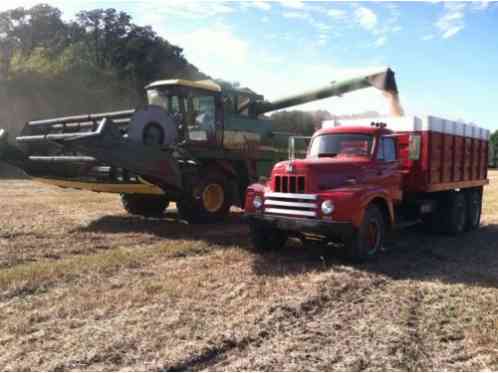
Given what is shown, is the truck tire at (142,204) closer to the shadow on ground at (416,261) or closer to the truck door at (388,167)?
the shadow on ground at (416,261)

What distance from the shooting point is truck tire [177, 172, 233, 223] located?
939 cm

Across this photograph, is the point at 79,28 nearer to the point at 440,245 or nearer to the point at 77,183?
the point at 77,183

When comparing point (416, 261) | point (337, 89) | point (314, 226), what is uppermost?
point (337, 89)

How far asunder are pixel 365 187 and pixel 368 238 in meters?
0.79

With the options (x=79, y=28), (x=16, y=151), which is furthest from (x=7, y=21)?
(x=16, y=151)

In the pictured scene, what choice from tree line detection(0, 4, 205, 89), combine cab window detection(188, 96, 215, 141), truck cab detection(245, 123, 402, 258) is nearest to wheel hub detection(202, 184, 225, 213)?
combine cab window detection(188, 96, 215, 141)

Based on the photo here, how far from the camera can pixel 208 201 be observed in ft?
32.6

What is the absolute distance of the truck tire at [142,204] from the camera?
10.8 meters

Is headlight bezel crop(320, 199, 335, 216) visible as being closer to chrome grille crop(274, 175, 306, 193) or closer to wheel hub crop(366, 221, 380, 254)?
chrome grille crop(274, 175, 306, 193)

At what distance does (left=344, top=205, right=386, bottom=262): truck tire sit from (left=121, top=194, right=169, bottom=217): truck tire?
5387mm

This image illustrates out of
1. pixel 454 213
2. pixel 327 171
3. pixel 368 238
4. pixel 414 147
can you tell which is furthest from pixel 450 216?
pixel 327 171

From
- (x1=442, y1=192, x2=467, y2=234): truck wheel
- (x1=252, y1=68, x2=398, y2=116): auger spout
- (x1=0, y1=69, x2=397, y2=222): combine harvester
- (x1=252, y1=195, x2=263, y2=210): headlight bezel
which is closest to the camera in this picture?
(x1=252, y1=195, x2=263, y2=210): headlight bezel

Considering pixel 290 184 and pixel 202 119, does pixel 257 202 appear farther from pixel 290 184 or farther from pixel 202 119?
pixel 202 119

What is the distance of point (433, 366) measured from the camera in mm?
3555
